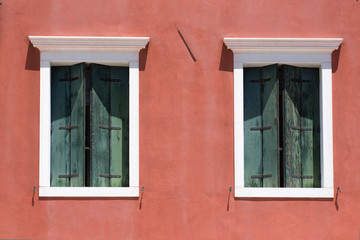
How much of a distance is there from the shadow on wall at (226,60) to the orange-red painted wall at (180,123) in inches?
0.6

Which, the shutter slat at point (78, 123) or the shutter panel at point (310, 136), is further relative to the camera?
the shutter panel at point (310, 136)

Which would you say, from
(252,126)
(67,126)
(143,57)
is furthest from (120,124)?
(252,126)

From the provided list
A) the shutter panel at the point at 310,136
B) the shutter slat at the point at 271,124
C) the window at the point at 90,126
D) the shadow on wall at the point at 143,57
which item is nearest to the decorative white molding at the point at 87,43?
the shadow on wall at the point at 143,57

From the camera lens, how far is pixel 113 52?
13.6 metres

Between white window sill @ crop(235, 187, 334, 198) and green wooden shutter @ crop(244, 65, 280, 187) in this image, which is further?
green wooden shutter @ crop(244, 65, 280, 187)

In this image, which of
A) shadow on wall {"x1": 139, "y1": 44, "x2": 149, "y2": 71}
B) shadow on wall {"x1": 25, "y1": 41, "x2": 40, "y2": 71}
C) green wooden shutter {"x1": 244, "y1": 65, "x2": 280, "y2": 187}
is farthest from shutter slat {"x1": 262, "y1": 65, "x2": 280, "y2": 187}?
shadow on wall {"x1": 25, "y1": 41, "x2": 40, "y2": 71}

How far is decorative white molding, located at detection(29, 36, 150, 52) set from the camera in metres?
13.5

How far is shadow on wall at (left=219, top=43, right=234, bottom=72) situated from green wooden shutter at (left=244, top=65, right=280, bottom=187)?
334mm

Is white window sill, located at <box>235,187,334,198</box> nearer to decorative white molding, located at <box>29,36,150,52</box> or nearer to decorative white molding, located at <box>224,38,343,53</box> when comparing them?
decorative white molding, located at <box>224,38,343,53</box>

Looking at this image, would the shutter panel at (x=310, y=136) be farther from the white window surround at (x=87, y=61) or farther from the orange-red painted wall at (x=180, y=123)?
the white window surround at (x=87, y=61)

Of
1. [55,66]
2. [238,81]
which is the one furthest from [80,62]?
[238,81]

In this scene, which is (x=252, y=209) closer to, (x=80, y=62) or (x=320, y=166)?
(x=320, y=166)

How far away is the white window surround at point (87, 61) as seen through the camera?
13.4 m

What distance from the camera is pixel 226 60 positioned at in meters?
13.7
